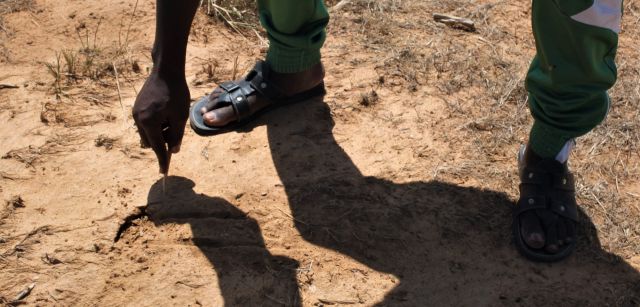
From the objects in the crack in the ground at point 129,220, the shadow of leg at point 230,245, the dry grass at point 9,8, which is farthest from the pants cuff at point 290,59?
the dry grass at point 9,8

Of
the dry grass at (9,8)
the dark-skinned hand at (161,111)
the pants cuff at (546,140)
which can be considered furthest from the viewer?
the dry grass at (9,8)

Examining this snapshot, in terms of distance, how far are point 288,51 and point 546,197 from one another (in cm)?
108

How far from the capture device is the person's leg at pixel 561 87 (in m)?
2.01

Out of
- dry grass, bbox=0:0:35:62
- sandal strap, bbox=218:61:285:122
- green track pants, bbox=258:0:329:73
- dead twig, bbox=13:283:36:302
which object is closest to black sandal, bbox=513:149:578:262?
green track pants, bbox=258:0:329:73

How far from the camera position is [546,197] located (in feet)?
7.74

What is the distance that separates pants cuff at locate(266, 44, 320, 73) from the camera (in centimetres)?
281

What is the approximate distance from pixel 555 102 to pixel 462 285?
61 cm

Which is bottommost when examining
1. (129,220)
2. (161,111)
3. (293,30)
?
(129,220)

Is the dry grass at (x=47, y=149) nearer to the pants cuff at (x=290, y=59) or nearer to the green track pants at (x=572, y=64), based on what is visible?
the pants cuff at (x=290, y=59)

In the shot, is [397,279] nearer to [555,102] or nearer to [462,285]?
[462,285]

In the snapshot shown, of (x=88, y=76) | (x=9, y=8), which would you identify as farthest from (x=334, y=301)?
(x=9, y=8)

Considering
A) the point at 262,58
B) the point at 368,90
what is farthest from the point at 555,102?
the point at 262,58

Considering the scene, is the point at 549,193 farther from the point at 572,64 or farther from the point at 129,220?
the point at 129,220

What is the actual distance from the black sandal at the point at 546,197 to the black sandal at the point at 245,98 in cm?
100
